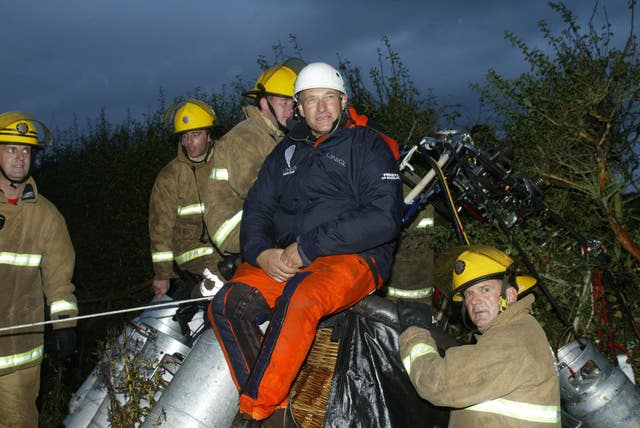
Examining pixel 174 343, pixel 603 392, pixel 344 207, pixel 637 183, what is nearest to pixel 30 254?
pixel 174 343

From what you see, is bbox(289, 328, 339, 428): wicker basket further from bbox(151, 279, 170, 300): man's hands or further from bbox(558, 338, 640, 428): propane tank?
bbox(151, 279, 170, 300): man's hands

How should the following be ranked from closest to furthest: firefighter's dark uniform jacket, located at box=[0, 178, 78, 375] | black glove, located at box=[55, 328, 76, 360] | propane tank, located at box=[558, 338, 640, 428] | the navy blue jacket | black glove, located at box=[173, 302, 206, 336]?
the navy blue jacket → propane tank, located at box=[558, 338, 640, 428] → black glove, located at box=[173, 302, 206, 336] → firefighter's dark uniform jacket, located at box=[0, 178, 78, 375] → black glove, located at box=[55, 328, 76, 360]

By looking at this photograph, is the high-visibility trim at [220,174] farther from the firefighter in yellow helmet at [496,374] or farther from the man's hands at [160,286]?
the firefighter in yellow helmet at [496,374]

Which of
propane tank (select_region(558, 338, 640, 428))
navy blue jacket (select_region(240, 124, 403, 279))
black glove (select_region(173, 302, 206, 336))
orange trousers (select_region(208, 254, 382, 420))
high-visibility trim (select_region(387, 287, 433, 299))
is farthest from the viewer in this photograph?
high-visibility trim (select_region(387, 287, 433, 299))

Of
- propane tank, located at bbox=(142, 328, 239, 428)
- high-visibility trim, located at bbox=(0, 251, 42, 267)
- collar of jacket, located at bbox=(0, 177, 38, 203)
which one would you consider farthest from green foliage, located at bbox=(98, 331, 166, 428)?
collar of jacket, located at bbox=(0, 177, 38, 203)

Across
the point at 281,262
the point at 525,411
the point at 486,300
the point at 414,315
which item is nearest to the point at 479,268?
the point at 486,300

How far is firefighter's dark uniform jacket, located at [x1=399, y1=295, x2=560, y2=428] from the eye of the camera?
108 inches

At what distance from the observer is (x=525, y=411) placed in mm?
2785

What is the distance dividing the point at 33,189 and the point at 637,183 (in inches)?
165

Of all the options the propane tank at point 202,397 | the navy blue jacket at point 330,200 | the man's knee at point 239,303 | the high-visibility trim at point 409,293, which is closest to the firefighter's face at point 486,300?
A: the navy blue jacket at point 330,200

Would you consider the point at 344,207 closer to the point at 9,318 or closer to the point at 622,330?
the point at 622,330

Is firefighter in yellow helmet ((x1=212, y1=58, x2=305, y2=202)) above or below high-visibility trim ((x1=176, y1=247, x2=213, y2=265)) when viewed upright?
above

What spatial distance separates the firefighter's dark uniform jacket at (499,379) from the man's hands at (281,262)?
2.68 feet

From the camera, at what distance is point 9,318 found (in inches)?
174
